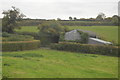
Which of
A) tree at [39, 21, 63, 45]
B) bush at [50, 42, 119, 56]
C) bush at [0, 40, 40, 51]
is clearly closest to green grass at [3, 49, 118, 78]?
bush at [0, 40, 40, 51]

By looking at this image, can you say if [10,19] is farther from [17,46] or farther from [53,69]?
[53,69]

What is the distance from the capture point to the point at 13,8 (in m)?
45.9

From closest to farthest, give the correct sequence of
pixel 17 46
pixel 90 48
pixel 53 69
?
pixel 53 69 < pixel 17 46 < pixel 90 48

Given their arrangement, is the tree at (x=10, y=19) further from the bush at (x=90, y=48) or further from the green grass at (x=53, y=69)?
the green grass at (x=53, y=69)

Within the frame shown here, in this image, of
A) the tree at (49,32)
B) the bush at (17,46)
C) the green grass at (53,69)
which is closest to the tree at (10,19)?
the tree at (49,32)

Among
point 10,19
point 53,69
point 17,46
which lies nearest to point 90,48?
point 17,46

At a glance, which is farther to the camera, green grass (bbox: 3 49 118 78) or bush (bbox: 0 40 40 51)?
bush (bbox: 0 40 40 51)

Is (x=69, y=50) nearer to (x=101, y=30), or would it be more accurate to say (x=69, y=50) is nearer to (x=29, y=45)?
(x=29, y=45)

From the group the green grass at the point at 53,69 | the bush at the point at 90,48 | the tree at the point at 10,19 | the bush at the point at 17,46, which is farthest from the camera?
the tree at the point at 10,19

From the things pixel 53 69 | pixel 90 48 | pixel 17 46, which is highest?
pixel 17 46

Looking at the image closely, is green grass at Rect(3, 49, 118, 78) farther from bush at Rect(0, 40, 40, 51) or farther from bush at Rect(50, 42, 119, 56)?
bush at Rect(50, 42, 119, 56)

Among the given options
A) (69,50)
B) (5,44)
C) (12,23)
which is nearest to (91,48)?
(69,50)

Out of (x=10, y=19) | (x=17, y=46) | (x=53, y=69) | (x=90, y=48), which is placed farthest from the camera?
(x=10, y=19)

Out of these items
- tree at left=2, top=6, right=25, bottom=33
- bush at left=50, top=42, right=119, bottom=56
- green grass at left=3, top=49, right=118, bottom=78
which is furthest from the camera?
tree at left=2, top=6, right=25, bottom=33
